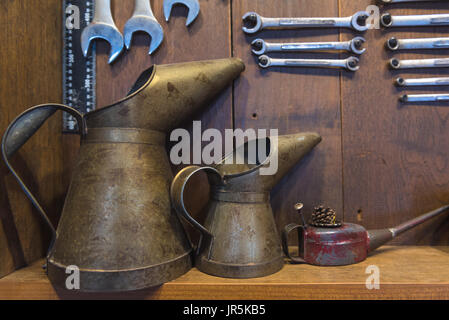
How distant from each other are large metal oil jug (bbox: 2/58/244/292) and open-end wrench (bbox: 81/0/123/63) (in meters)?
0.27

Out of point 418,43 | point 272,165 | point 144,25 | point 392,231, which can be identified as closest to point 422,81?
point 418,43

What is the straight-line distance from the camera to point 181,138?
0.91 metres

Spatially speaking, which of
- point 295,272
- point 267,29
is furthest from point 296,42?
point 295,272

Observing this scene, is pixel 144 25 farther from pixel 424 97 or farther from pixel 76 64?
pixel 424 97

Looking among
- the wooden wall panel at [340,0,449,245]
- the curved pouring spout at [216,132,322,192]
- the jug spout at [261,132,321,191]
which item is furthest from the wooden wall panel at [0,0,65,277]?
the wooden wall panel at [340,0,449,245]

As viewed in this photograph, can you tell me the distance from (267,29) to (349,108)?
0.34 meters

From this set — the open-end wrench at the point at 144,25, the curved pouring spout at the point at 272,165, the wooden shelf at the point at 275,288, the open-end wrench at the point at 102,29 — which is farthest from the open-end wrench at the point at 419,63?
the open-end wrench at the point at 102,29

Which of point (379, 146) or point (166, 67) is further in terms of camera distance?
point (379, 146)

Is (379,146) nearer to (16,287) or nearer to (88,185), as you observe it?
(88,185)

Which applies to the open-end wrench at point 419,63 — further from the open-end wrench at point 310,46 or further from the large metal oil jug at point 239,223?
the large metal oil jug at point 239,223

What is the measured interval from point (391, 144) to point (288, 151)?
361 mm

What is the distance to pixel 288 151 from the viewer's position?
0.79m

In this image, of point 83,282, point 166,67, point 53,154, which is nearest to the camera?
point 83,282

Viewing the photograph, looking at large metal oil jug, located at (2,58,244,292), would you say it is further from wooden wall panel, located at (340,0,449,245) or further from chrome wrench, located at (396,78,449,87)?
chrome wrench, located at (396,78,449,87)
